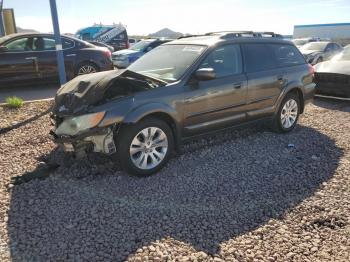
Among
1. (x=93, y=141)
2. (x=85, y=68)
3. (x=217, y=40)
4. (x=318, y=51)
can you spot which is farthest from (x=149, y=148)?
(x=318, y=51)

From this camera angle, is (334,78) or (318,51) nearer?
(334,78)

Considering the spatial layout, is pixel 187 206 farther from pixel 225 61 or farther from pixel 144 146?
pixel 225 61

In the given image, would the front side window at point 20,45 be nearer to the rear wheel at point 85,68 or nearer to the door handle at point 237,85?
the rear wheel at point 85,68

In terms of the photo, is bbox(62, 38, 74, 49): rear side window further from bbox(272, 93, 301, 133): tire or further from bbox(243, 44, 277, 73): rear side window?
bbox(272, 93, 301, 133): tire

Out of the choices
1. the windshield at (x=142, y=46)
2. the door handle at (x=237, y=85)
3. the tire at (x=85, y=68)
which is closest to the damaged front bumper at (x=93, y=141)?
the door handle at (x=237, y=85)

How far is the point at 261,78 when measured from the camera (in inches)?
235

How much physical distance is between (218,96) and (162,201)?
75.3 inches

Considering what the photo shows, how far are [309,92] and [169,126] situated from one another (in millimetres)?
3339

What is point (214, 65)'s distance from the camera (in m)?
5.39

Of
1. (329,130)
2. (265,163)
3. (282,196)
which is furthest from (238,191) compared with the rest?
(329,130)

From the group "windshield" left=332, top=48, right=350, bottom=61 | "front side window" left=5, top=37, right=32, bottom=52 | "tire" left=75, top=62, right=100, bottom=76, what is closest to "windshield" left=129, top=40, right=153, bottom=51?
"tire" left=75, top=62, right=100, bottom=76

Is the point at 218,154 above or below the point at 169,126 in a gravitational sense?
below

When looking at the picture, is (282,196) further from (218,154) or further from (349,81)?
(349,81)

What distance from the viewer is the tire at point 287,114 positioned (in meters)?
6.49
